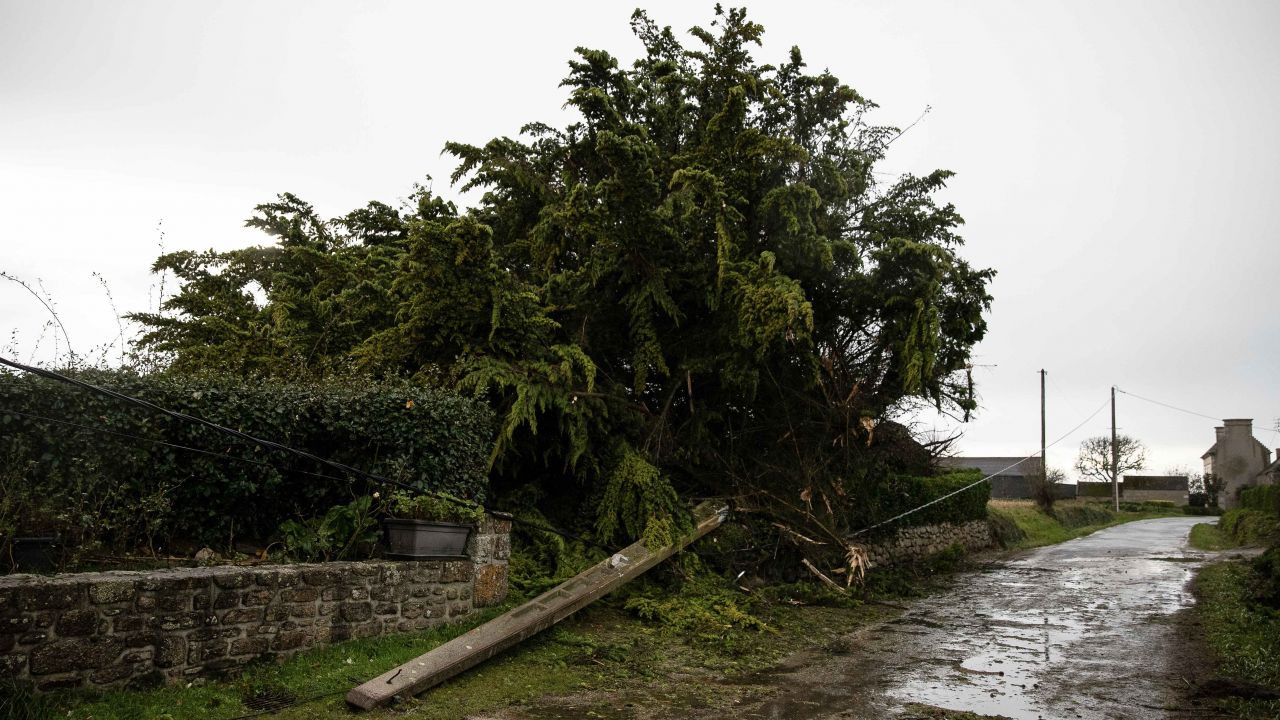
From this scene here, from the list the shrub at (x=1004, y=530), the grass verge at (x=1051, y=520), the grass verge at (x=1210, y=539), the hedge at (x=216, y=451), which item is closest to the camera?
the hedge at (x=216, y=451)

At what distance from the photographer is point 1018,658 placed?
24.6 ft

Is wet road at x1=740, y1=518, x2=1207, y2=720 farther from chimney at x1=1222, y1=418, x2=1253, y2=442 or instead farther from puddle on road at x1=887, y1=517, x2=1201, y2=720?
chimney at x1=1222, y1=418, x2=1253, y2=442

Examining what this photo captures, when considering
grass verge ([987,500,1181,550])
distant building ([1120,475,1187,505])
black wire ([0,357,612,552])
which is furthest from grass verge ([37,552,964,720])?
distant building ([1120,475,1187,505])

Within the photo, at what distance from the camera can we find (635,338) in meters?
10.8

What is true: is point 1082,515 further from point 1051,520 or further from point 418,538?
point 418,538

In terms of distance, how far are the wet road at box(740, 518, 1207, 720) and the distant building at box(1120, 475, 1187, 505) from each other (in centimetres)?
4376

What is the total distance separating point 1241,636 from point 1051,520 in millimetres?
22087

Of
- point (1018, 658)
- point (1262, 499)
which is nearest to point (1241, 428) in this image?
point (1262, 499)

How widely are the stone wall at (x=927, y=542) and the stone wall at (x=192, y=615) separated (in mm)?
9198

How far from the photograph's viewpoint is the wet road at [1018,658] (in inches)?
231

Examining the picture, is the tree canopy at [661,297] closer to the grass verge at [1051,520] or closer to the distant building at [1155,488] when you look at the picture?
the grass verge at [1051,520]

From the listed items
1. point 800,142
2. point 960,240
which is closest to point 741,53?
point 800,142

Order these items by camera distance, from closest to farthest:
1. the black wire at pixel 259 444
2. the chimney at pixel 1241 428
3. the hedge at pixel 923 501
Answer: the black wire at pixel 259 444
the hedge at pixel 923 501
the chimney at pixel 1241 428

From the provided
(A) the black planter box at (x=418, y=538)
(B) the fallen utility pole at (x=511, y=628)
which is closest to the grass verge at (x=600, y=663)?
(B) the fallen utility pole at (x=511, y=628)
